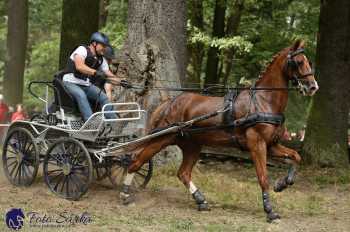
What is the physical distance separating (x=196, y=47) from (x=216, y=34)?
172 cm

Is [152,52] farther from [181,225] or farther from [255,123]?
[181,225]

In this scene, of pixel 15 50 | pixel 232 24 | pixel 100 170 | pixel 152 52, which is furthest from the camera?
pixel 15 50

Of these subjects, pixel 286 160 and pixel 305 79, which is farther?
pixel 286 160

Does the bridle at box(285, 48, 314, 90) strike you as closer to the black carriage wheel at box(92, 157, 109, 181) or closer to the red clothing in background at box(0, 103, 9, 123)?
the black carriage wheel at box(92, 157, 109, 181)

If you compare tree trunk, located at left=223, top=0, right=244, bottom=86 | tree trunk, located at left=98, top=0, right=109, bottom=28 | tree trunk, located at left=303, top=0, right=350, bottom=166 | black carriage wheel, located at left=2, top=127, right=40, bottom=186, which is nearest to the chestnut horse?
black carriage wheel, located at left=2, top=127, right=40, bottom=186

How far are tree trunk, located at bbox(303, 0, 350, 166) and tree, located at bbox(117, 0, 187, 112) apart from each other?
347 centimetres

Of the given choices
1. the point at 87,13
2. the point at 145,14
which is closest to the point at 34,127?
the point at 145,14

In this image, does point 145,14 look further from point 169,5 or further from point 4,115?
point 4,115

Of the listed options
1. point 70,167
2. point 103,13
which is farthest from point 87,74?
point 103,13

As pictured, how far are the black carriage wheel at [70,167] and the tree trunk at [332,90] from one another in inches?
237

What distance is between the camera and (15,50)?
20.7 m

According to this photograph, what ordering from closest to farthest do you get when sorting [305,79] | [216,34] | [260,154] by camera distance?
[305,79], [260,154], [216,34]

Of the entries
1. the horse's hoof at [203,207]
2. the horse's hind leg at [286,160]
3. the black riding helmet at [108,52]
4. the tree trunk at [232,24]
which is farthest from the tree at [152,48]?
the tree trunk at [232,24]

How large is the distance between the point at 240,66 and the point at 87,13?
763 cm
